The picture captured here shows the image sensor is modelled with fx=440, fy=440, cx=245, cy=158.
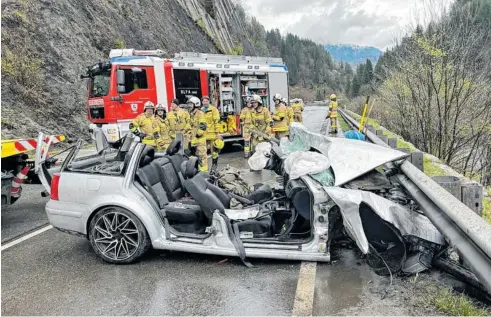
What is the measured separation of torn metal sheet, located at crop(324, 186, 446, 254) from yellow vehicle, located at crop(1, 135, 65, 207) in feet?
12.1

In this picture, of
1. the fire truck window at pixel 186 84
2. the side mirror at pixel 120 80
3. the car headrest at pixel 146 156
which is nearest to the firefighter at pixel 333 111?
the fire truck window at pixel 186 84

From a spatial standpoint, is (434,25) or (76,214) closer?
(76,214)

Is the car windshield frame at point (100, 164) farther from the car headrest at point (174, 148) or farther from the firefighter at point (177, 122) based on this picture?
the firefighter at point (177, 122)

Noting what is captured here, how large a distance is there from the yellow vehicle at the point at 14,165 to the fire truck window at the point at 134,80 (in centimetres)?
579

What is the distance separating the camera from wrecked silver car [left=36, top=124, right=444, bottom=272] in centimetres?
379

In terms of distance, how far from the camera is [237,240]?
4152 millimetres

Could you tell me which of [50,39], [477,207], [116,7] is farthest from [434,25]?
[116,7]

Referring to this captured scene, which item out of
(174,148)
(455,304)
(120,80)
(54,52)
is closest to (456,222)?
(455,304)

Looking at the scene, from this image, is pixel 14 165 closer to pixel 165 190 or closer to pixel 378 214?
pixel 165 190

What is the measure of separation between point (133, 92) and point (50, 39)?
6.66 m

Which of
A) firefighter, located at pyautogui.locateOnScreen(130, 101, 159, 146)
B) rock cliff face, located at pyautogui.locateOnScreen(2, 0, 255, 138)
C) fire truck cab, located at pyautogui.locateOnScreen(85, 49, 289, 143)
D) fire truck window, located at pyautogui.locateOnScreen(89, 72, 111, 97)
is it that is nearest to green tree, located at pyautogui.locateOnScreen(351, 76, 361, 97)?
rock cliff face, located at pyautogui.locateOnScreen(2, 0, 255, 138)

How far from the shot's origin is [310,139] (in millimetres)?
5223

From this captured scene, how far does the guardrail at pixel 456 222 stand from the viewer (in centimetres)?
253

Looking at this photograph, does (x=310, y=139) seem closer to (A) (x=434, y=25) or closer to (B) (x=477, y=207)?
(B) (x=477, y=207)
